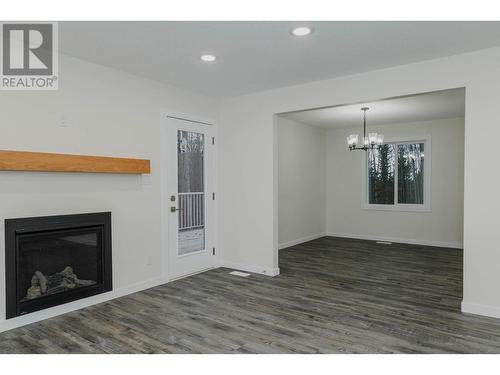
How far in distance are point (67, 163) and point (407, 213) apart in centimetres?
641

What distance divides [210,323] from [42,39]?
2862mm

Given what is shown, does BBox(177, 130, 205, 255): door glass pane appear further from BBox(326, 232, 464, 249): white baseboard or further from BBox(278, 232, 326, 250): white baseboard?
BBox(326, 232, 464, 249): white baseboard

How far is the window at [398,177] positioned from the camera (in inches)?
283

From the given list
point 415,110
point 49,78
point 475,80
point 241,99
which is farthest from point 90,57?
point 415,110

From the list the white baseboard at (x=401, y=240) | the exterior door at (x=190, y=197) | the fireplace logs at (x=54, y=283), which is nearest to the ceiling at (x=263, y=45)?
the exterior door at (x=190, y=197)

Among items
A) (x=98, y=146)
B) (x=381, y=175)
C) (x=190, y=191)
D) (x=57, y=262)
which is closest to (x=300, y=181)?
(x=381, y=175)

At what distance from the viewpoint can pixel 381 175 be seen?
7656 millimetres

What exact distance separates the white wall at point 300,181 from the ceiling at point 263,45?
281cm

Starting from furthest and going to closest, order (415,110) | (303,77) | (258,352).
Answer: (415,110), (303,77), (258,352)

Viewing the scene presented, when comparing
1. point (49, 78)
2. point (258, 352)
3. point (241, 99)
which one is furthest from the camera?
point (241, 99)

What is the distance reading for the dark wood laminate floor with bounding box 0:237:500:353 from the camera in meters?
2.68

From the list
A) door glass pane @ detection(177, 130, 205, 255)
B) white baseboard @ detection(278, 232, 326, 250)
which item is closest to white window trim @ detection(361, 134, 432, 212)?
white baseboard @ detection(278, 232, 326, 250)
